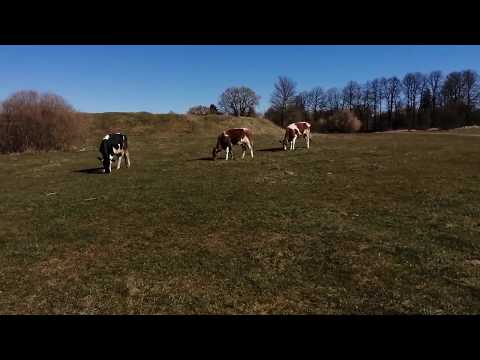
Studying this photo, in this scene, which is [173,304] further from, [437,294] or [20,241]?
[20,241]

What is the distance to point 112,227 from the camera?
30.0 feet

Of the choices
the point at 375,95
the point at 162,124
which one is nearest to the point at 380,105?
the point at 375,95

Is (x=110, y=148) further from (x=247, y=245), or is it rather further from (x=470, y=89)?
(x=470, y=89)

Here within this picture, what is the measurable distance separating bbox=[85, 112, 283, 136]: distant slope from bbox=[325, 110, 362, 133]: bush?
33.1m

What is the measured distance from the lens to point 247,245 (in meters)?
7.54

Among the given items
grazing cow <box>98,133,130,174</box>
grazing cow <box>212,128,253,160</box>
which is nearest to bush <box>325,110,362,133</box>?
grazing cow <box>212,128,253,160</box>

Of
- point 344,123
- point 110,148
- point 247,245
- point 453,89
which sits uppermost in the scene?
point 453,89

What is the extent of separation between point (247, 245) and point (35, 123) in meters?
34.4

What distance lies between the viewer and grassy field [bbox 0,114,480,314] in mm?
5230

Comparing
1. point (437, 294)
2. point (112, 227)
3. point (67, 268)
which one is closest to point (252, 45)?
point (437, 294)

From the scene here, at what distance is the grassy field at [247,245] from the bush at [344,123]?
7746 cm

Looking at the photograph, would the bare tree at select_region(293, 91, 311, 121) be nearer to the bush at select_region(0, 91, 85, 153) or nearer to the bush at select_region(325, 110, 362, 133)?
the bush at select_region(325, 110, 362, 133)

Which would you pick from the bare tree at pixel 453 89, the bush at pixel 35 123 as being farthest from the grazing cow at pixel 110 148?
the bare tree at pixel 453 89
